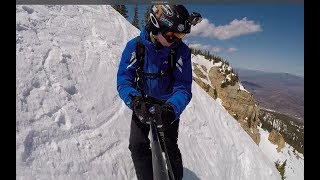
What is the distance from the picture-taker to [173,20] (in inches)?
95.4

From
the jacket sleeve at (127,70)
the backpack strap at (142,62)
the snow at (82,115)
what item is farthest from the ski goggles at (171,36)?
the snow at (82,115)

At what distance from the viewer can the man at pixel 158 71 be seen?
8.07ft

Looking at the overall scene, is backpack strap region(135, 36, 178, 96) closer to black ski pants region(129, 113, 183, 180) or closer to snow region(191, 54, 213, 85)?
black ski pants region(129, 113, 183, 180)

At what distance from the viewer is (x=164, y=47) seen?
263 centimetres

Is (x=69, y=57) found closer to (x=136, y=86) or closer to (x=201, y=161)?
(x=136, y=86)

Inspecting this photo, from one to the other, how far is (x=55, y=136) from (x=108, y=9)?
13.2 ft

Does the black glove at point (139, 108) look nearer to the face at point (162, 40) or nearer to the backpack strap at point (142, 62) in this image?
the backpack strap at point (142, 62)

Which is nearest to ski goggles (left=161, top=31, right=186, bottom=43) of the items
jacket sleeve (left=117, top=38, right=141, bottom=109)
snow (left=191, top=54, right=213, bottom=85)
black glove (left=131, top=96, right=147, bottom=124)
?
jacket sleeve (left=117, top=38, right=141, bottom=109)

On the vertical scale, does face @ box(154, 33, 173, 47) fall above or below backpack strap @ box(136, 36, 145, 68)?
above

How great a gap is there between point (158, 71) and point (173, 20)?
0.45 meters

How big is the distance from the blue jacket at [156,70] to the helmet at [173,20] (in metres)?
0.15

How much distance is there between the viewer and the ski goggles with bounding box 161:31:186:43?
249 centimetres

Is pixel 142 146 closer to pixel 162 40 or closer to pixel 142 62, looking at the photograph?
pixel 142 62
